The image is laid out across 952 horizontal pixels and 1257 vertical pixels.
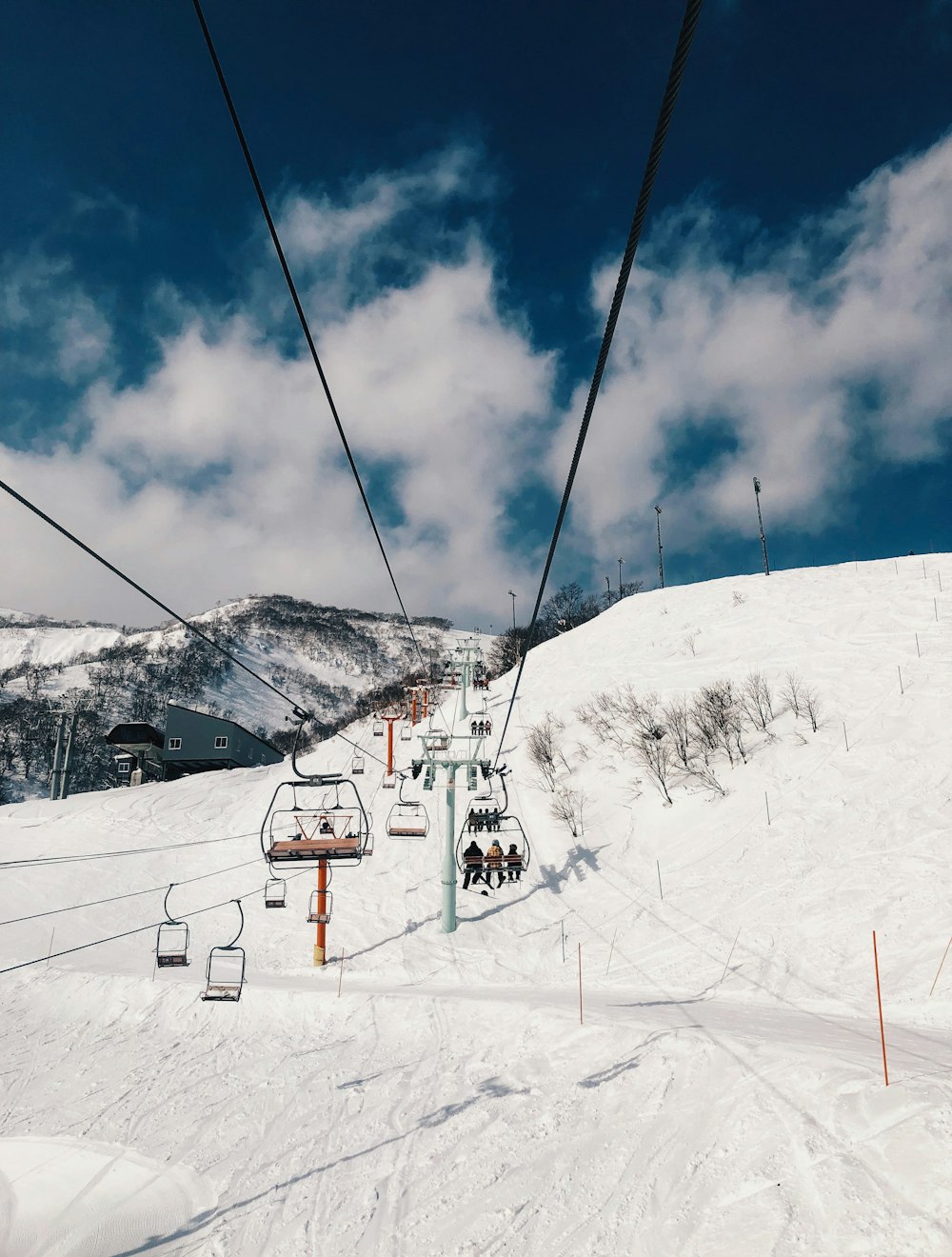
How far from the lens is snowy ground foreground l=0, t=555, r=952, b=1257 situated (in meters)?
7.96

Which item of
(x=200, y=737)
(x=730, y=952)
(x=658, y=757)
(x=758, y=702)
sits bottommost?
(x=730, y=952)

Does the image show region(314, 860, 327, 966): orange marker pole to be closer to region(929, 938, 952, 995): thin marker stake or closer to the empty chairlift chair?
the empty chairlift chair

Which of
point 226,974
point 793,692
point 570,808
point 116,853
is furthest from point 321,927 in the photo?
point 793,692

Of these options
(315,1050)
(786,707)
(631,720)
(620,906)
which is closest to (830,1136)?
(315,1050)

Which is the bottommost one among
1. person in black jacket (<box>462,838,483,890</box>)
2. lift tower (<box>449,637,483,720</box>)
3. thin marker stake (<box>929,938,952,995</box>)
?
thin marker stake (<box>929,938,952,995</box>)

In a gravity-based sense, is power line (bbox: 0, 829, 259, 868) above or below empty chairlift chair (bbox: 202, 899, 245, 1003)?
above

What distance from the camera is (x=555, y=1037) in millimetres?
12891

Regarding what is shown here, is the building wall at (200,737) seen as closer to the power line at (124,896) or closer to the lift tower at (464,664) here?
the lift tower at (464,664)

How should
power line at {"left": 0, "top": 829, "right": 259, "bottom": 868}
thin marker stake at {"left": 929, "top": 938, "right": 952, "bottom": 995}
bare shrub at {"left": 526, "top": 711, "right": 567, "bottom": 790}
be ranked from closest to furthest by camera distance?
1. thin marker stake at {"left": 929, "top": 938, "right": 952, "bottom": 995}
2. power line at {"left": 0, "top": 829, "right": 259, "bottom": 868}
3. bare shrub at {"left": 526, "top": 711, "right": 567, "bottom": 790}

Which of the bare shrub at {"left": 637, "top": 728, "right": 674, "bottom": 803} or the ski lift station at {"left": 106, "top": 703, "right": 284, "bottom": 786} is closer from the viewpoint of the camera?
the bare shrub at {"left": 637, "top": 728, "right": 674, "bottom": 803}

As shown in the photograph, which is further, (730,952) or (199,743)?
(199,743)

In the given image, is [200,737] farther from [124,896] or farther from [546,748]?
[546,748]

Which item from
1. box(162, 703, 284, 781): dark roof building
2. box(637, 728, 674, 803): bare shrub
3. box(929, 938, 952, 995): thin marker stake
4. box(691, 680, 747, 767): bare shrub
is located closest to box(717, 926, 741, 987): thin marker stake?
box(929, 938, 952, 995): thin marker stake

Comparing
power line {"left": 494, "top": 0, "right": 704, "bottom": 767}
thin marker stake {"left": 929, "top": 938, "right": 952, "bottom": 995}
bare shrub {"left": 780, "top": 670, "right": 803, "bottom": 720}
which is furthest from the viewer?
bare shrub {"left": 780, "top": 670, "right": 803, "bottom": 720}
